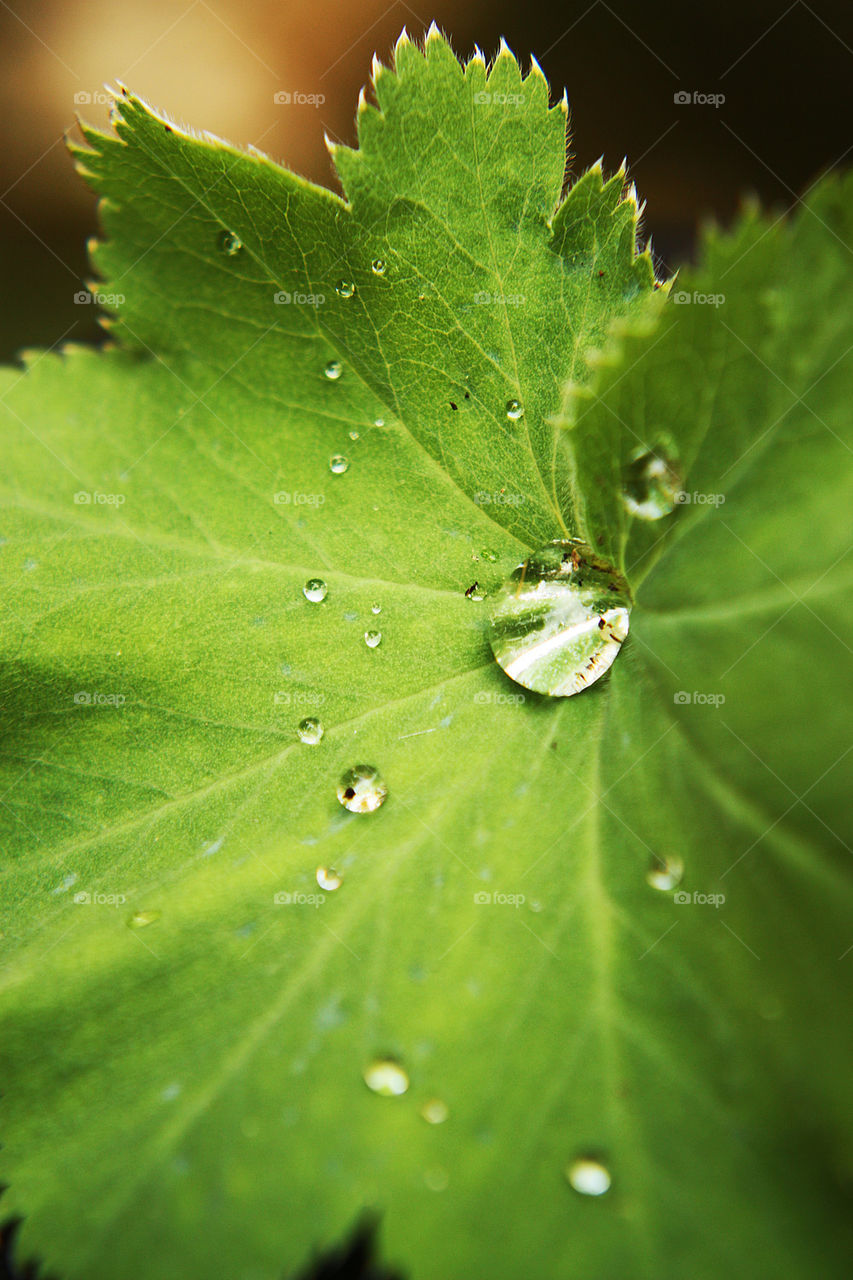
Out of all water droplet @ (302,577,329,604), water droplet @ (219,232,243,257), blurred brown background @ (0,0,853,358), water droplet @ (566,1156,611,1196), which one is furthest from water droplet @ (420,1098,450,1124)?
blurred brown background @ (0,0,853,358)

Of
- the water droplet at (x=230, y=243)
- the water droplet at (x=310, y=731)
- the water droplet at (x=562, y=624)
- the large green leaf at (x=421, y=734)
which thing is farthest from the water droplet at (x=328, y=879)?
the water droplet at (x=230, y=243)

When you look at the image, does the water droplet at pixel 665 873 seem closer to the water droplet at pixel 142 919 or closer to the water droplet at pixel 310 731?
the water droplet at pixel 310 731

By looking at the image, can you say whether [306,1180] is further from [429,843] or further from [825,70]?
[825,70]

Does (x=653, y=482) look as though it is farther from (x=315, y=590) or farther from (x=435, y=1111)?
(x=435, y=1111)

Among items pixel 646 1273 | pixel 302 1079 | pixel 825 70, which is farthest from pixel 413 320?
pixel 825 70

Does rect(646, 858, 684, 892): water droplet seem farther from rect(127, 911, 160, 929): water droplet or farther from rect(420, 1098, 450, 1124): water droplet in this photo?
rect(127, 911, 160, 929): water droplet

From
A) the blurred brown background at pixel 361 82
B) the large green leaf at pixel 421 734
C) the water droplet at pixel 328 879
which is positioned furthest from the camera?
the blurred brown background at pixel 361 82

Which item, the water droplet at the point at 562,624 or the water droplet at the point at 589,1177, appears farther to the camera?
the water droplet at the point at 562,624
